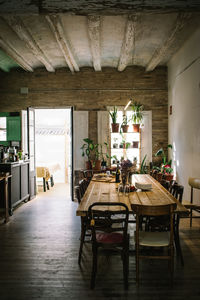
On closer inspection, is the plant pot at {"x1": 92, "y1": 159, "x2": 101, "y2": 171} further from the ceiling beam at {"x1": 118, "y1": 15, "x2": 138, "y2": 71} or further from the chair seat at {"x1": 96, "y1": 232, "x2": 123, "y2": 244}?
the chair seat at {"x1": 96, "y1": 232, "x2": 123, "y2": 244}

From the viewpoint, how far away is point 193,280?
117 inches

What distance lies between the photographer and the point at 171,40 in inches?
213

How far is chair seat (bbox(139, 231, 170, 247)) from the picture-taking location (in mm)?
2775

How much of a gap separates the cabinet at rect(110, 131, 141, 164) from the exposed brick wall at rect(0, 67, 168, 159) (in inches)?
19.5

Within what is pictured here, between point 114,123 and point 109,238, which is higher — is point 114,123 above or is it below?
above

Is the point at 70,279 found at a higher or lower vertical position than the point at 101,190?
lower

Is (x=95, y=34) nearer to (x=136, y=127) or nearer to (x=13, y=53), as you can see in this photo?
(x=13, y=53)

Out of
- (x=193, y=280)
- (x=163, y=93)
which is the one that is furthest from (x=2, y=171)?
(x=163, y=93)

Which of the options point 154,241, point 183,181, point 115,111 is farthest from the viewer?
point 115,111

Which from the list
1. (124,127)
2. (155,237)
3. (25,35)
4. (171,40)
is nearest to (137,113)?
(124,127)

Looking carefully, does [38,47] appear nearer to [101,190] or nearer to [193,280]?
[101,190]

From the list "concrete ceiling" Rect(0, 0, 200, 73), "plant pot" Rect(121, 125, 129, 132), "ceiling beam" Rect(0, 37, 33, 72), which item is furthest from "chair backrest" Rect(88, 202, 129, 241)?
"plant pot" Rect(121, 125, 129, 132)

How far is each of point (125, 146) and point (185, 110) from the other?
2.21 metres

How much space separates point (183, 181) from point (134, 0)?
438 cm
